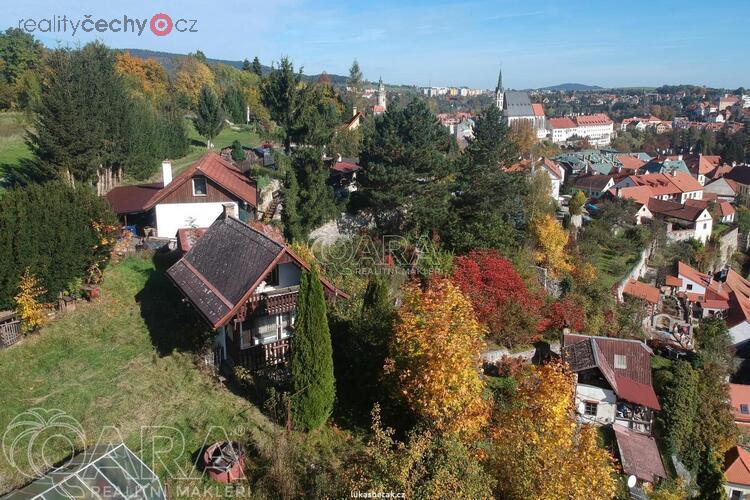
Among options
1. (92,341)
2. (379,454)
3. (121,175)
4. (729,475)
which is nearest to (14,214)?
(92,341)

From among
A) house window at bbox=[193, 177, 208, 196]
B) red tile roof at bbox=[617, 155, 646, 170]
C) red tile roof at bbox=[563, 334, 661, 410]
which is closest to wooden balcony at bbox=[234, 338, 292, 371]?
house window at bbox=[193, 177, 208, 196]

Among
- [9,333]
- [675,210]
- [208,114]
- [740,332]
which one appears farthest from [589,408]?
[208,114]

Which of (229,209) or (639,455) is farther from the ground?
(229,209)

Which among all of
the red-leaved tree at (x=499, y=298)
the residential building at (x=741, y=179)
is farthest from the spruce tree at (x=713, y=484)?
the residential building at (x=741, y=179)

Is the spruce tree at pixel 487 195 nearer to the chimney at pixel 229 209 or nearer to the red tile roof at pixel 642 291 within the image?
the red tile roof at pixel 642 291

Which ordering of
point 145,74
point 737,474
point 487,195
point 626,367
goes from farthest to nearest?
point 145,74 → point 487,195 → point 626,367 → point 737,474

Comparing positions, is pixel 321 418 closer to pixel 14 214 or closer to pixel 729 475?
pixel 14 214

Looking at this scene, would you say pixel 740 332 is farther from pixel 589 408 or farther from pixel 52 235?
pixel 52 235
